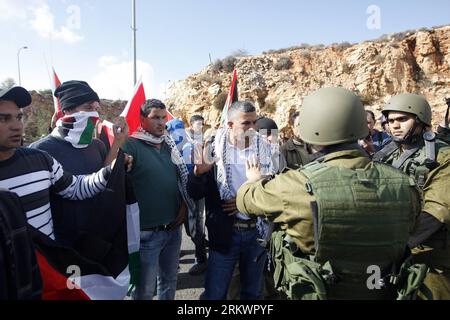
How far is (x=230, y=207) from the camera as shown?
2830 millimetres

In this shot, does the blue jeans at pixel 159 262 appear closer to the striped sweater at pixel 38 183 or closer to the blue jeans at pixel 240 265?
the blue jeans at pixel 240 265

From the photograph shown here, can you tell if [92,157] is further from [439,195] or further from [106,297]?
[439,195]

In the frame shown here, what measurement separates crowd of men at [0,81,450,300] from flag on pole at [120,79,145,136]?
2.7 inches

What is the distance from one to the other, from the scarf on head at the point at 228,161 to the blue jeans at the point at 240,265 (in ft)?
0.42

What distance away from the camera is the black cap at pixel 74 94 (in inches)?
110

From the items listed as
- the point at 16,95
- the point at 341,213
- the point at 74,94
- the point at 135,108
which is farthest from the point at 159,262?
the point at 341,213

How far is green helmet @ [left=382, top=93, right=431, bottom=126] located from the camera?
276cm

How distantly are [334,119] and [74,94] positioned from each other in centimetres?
211

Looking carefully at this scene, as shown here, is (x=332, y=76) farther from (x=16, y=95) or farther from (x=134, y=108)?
(x=16, y=95)

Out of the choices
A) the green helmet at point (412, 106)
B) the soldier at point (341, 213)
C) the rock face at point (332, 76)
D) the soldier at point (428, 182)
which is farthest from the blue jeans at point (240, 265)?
the rock face at point (332, 76)

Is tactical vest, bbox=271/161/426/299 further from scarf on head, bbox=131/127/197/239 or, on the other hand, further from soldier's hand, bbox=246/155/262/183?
scarf on head, bbox=131/127/197/239

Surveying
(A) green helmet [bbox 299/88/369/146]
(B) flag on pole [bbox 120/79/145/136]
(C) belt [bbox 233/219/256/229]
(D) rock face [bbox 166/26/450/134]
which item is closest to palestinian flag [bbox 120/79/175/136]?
(B) flag on pole [bbox 120/79/145/136]

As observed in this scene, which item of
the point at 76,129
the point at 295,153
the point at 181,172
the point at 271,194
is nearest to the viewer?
the point at 271,194
